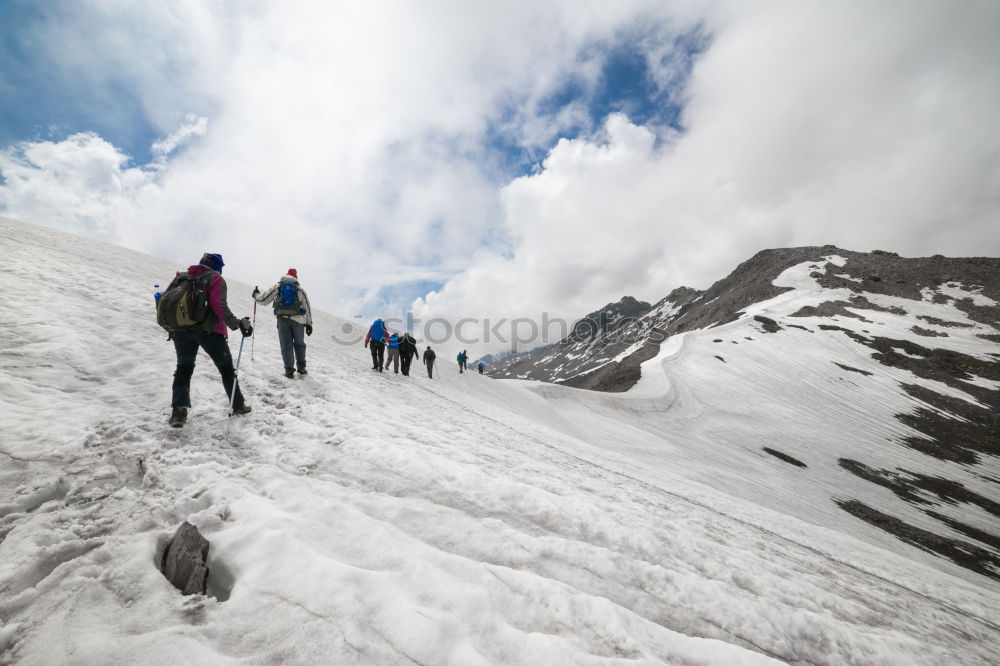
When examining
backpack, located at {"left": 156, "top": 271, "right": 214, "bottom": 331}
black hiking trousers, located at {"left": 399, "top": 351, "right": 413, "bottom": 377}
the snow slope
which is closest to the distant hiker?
backpack, located at {"left": 156, "top": 271, "right": 214, "bottom": 331}

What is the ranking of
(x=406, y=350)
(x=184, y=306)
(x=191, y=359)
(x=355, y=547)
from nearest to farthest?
(x=355, y=547) → (x=184, y=306) → (x=191, y=359) → (x=406, y=350)

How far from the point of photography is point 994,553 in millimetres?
17703

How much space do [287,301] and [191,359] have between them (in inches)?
169

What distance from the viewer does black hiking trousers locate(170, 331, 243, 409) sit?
5.47 m

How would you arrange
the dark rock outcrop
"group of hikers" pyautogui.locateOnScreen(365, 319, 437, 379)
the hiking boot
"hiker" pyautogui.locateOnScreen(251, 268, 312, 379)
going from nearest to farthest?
the dark rock outcrop, the hiking boot, "hiker" pyautogui.locateOnScreen(251, 268, 312, 379), "group of hikers" pyautogui.locateOnScreen(365, 319, 437, 379)

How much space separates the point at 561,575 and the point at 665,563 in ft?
5.14

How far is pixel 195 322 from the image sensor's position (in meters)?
5.63

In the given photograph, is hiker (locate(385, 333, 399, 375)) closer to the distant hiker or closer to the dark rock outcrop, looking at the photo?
the distant hiker

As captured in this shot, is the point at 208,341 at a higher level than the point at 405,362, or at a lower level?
higher

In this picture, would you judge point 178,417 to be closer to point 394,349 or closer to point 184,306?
point 184,306

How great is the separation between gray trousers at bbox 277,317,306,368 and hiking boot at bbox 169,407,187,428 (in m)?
3.85

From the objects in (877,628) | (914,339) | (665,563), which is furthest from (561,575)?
(914,339)

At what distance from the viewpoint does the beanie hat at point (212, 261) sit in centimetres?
613

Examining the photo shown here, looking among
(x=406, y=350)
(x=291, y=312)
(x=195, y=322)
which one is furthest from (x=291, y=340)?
(x=406, y=350)
